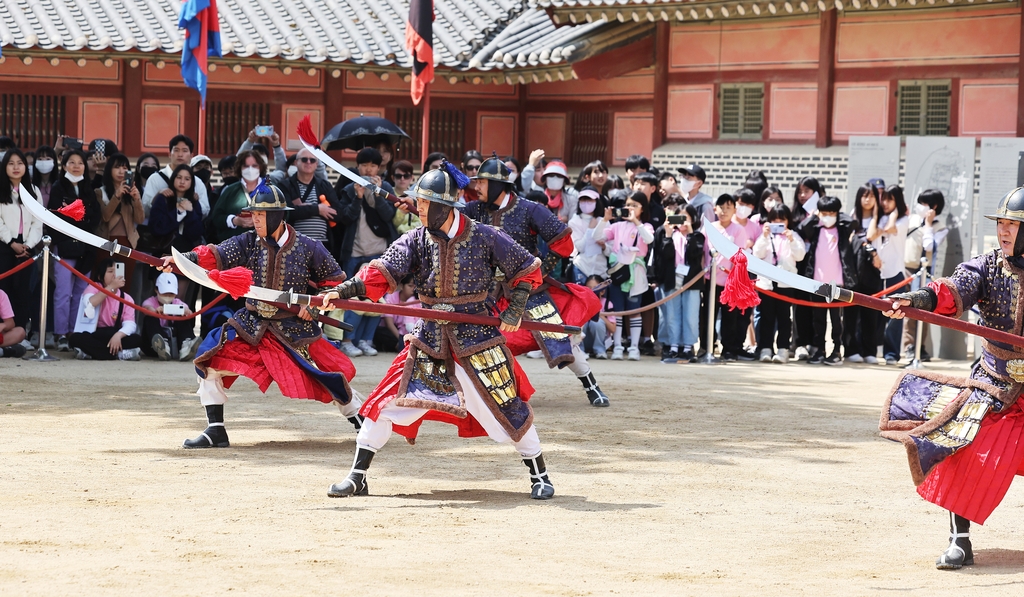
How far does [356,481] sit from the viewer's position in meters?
5.90

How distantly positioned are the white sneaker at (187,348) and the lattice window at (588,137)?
27.8ft

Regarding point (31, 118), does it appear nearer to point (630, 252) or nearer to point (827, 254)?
point (630, 252)

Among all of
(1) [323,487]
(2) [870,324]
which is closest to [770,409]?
(2) [870,324]

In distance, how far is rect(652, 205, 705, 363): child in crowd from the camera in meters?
11.2

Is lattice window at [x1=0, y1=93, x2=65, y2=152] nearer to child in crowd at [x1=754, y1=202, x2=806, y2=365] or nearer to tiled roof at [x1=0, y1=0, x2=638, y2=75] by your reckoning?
tiled roof at [x1=0, y1=0, x2=638, y2=75]

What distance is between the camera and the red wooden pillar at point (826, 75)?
15.1 meters

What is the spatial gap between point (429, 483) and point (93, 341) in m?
4.91

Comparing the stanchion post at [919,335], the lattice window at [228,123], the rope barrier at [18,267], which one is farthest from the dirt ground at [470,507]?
the lattice window at [228,123]

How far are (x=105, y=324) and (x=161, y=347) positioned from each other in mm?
466

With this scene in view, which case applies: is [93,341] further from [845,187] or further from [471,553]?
[845,187]

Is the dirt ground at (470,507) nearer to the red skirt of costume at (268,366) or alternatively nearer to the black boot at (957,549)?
the black boot at (957,549)

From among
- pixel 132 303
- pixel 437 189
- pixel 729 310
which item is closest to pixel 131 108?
pixel 132 303

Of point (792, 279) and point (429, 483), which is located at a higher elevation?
point (792, 279)

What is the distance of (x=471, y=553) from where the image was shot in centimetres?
495
